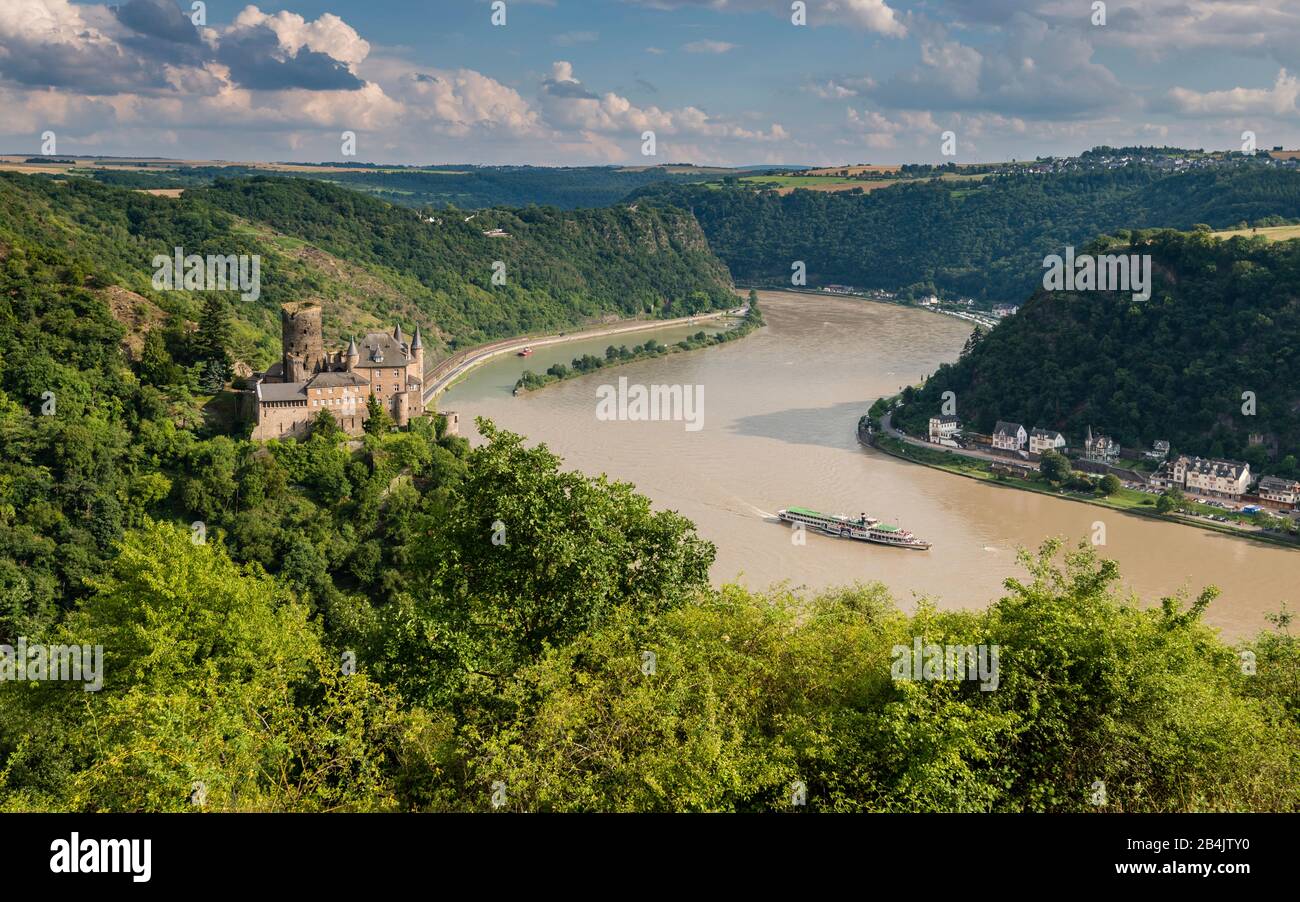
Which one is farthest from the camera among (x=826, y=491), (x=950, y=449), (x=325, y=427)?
(x=950, y=449)

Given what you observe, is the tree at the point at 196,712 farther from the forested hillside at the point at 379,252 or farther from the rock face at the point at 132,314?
the forested hillside at the point at 379,252

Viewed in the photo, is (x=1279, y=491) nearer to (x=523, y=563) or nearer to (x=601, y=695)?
(x=523, y=563)

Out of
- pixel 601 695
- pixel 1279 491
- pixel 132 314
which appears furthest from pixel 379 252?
pixel 601 695

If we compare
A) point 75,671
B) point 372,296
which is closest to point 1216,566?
point 75,671

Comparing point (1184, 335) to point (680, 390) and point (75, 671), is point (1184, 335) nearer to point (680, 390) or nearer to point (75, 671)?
point (680, 390)

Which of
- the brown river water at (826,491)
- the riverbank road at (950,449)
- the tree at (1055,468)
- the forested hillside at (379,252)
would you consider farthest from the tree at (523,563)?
the riverbank road at (950,449)
